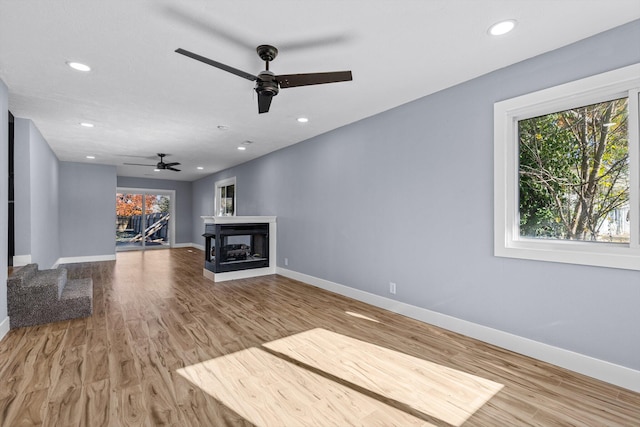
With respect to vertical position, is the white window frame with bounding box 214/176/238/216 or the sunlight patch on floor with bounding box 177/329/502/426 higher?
the white window frame with bounding box 214/176/238/216

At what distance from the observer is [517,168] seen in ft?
9.23

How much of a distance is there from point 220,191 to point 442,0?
8.38 metres

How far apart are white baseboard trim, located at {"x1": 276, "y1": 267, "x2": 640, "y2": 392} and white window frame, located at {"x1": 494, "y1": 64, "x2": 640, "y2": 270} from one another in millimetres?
706

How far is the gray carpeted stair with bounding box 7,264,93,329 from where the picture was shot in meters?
3.22

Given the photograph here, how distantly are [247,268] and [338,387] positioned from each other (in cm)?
395

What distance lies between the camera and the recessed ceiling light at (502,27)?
7.04 ft

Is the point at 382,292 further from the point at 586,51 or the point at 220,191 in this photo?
the point at 220,191

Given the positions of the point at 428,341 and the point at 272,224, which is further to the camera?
the point at 272,224

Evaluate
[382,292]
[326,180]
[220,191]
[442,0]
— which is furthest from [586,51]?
[220,191]

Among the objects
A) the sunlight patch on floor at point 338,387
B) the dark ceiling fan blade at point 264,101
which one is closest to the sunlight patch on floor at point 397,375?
the sunlight patch on floor at point 338,387

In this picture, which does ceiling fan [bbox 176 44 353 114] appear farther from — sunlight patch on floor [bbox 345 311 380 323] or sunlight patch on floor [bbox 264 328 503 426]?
sunlight patch on floor [bbox 345 311 380 323]

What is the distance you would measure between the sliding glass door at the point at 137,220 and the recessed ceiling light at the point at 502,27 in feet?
35.9

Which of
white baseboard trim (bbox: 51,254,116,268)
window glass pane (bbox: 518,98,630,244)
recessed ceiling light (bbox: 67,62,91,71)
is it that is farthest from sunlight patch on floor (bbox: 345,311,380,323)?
white baseboard trim (bbox: 51,254,116,268)

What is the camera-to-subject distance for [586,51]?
234cm
